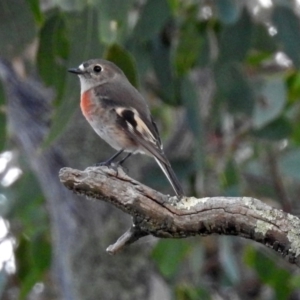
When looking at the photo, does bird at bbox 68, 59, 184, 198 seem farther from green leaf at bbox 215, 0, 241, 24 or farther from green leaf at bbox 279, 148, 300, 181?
green leaf at bbox 279, 148, 300, 181

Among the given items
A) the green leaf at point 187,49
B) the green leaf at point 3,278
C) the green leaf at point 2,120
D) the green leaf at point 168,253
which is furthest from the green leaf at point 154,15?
the green leaf at point 3,278

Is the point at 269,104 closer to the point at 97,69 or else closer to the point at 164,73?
the point at 164,73

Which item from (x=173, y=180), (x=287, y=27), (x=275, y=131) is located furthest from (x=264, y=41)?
(x=173, y=180)

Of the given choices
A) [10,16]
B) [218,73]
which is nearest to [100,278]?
[218,73]

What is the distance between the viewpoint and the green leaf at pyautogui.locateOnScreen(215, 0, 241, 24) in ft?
11.6

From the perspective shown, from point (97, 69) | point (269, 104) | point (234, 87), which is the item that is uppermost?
point (97, 69)

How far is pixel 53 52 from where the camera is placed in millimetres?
3590

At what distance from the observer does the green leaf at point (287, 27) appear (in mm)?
3875

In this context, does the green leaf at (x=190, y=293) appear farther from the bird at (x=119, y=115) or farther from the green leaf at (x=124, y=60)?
the green leaf at (x=124, y=60)

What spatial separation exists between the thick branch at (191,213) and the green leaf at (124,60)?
118 centimetres

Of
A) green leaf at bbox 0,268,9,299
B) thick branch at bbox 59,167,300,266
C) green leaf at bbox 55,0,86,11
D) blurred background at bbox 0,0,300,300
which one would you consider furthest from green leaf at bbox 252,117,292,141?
thick branch at bbox 59,167,300,266

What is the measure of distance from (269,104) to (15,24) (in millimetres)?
1341

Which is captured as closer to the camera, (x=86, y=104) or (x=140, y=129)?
(x=140, y=129)

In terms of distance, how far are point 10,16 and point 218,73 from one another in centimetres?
115
